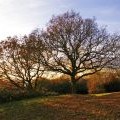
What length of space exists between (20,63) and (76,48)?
31.1ft

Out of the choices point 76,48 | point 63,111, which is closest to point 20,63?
point 76,48

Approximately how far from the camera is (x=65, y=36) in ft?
134

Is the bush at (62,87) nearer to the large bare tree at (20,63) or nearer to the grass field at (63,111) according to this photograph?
the large bare tree at (20,63)

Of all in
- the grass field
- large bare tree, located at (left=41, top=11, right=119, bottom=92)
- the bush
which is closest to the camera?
the grass field

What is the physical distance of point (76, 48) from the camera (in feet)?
133

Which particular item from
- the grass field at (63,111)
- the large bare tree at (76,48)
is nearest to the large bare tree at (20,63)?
the large bare tree at (76,48)

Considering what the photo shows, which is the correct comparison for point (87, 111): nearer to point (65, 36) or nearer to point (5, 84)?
point (65, 36)

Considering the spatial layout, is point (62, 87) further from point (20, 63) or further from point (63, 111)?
point (63, 111)

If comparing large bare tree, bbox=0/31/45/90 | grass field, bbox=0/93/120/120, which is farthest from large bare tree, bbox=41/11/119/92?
grass field, bbox=0/93/120/120

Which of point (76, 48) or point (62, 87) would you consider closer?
point (76, 48)

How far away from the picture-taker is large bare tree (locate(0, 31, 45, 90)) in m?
45.7

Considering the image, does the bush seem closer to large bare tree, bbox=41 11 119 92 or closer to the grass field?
large bare tree, bbox=41 11 119 92

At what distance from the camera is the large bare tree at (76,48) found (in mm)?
40625

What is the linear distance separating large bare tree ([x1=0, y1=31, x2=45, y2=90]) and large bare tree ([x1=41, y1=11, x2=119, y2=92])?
4076mm
